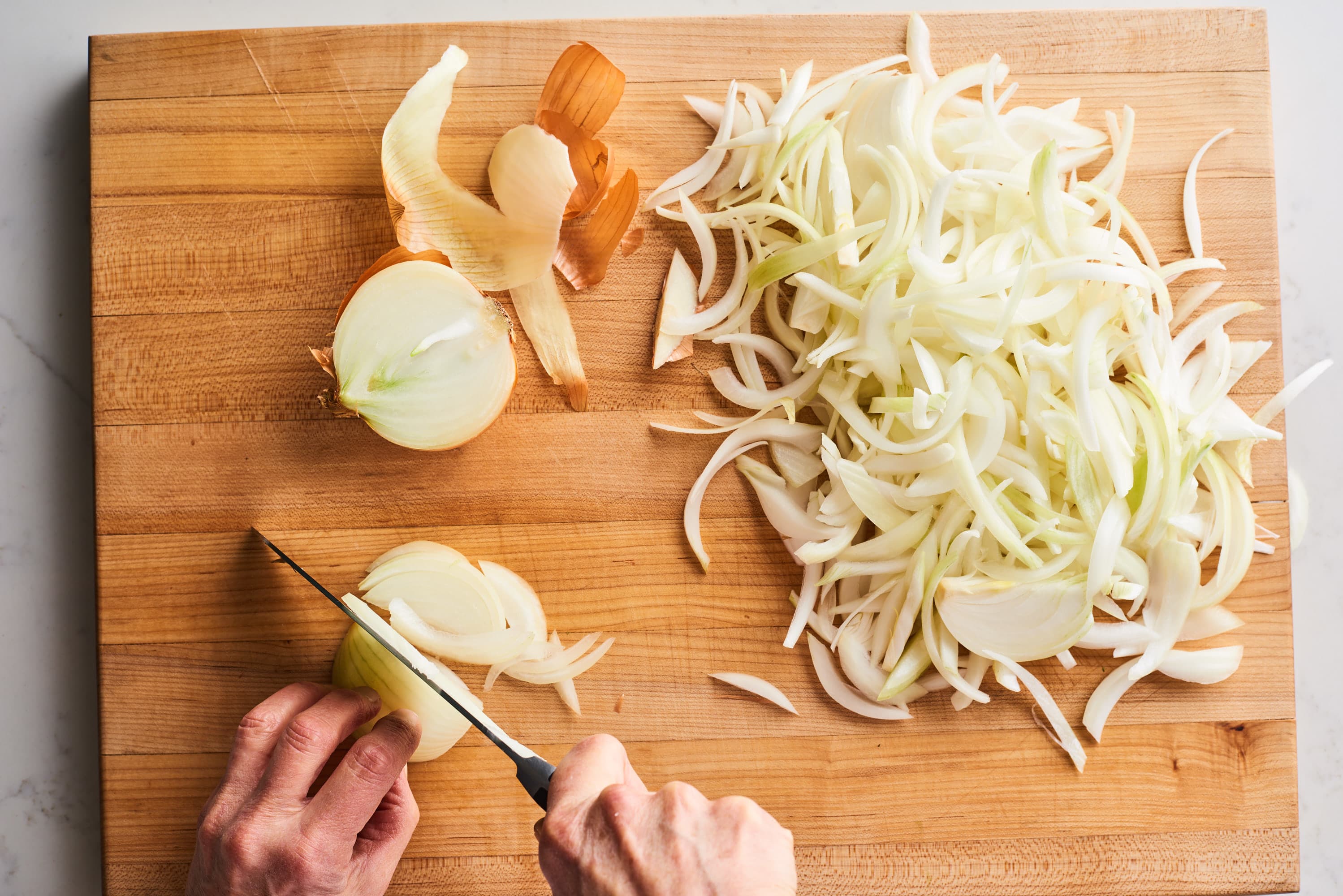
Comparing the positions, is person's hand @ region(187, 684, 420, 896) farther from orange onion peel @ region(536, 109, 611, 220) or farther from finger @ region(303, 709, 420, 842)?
orange onion peel @ region(536, 109, 611, 220)

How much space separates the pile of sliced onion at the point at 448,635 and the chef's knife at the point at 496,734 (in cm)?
3

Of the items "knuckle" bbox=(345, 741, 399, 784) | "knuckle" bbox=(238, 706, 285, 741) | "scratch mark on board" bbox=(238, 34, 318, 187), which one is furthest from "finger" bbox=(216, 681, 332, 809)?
"scratch mark on board" bbox=(238, 34, 318, 187)

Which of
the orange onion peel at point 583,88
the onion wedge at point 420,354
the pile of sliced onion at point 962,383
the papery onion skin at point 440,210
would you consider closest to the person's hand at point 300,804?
the onion wedge at point 420,354

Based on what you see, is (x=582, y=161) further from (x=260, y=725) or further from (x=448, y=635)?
(x=260, y=725)

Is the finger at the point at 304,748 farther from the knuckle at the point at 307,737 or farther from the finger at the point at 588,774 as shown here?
the finger at the point at 588,774

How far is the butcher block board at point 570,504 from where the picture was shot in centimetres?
117

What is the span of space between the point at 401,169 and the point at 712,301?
445 millimetres

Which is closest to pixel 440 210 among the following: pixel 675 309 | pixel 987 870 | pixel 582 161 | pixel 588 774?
pixel 582 161

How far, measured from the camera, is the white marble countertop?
1.25m

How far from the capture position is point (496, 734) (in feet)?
3.31

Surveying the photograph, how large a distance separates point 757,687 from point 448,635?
42 centimetres

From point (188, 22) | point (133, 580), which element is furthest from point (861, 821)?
point (188, 22)

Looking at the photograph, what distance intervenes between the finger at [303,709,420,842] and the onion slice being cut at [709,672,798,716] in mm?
427

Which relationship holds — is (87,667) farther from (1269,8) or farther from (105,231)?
(1269,8)
